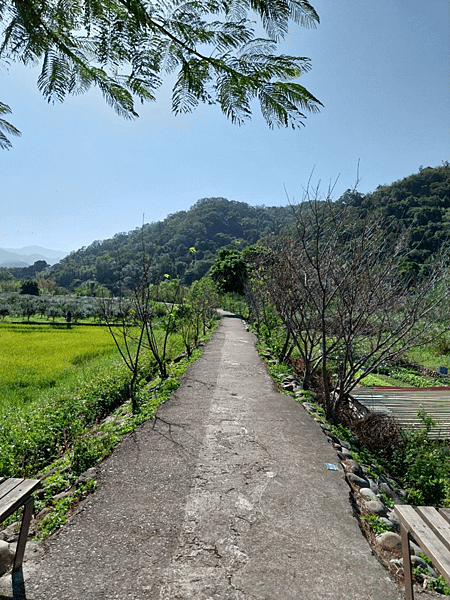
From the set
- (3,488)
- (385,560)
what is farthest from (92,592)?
(385,560)

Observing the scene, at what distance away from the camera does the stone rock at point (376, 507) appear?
288cm

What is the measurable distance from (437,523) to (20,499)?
7.33 feet

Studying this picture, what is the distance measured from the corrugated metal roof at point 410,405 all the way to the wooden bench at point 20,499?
5722mm

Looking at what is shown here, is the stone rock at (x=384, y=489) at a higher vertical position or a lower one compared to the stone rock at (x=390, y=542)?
lower

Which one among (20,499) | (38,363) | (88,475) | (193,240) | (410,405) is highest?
(193,240)

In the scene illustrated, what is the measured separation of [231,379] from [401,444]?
328 centimetres

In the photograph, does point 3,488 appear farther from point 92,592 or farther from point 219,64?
point 219,64

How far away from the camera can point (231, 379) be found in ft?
24.0

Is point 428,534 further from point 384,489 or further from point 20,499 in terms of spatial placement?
point 20,499

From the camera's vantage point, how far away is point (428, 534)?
1.75 m

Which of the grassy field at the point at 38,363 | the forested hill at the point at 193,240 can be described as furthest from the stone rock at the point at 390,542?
the forested hill at the point at 193,240

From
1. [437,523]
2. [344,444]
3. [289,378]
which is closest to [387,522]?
[437,523]

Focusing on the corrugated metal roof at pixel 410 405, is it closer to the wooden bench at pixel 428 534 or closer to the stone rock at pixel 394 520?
the stone rock at pixel 394 520

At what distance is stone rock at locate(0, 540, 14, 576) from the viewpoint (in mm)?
2048
